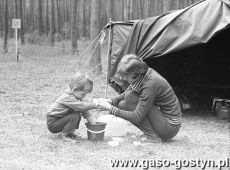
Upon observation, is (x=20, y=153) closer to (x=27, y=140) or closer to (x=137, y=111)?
(x=27, y=140)

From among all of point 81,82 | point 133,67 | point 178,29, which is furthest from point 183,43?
point 81,82

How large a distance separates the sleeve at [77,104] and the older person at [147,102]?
5.2 inches

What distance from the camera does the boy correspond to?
175 inches

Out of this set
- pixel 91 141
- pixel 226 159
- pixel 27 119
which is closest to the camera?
pixel 226 159

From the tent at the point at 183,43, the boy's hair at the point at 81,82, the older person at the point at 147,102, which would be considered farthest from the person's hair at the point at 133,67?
the tent at the point at 183,43

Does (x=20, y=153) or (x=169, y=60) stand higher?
(x=169, y=60)

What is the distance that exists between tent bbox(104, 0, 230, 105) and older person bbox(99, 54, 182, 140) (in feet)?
4.60

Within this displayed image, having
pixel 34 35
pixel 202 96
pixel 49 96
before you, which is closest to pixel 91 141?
pixel 202 96

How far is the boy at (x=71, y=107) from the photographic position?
14.6 feet

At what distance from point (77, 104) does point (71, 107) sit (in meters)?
0.09

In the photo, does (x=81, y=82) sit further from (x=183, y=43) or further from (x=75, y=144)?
(x=183, y=43)

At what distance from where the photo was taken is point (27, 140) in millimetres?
4695

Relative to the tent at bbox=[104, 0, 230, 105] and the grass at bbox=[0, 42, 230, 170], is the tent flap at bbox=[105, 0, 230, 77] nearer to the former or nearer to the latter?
the tent at bbox=[104, 0, 230, 105]

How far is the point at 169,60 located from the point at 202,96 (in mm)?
903
